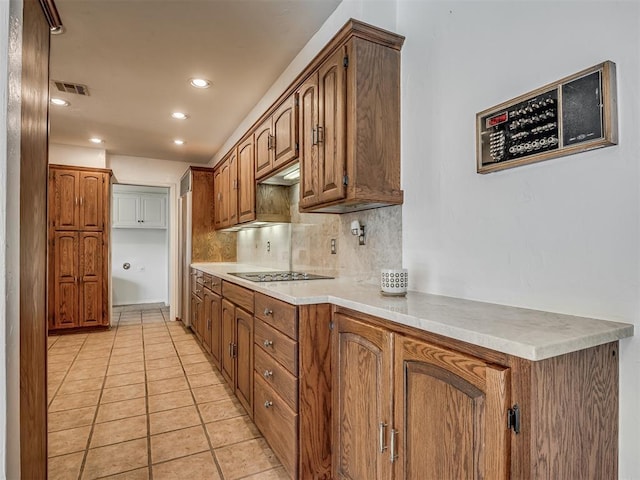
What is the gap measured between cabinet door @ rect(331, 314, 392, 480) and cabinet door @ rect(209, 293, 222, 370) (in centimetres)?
168

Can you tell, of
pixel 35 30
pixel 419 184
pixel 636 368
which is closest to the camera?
pixel 636 368

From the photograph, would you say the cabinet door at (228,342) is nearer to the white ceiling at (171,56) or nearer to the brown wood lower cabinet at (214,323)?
the brown wood lower cabinet at (214,323)

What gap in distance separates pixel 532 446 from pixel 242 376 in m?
1.92

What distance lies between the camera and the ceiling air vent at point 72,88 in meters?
3.01

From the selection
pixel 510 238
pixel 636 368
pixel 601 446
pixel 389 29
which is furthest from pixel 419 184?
pixel 601 446

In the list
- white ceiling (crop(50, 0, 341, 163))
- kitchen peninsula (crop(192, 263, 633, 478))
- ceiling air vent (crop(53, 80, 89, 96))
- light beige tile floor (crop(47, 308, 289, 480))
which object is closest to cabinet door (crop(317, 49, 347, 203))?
white ceiling (crop(50, 0, 341, 163))

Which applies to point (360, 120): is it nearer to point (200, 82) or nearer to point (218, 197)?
point (200, 82)

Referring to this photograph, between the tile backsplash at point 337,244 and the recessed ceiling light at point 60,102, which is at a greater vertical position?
the recessed ceiling light at point 60,102

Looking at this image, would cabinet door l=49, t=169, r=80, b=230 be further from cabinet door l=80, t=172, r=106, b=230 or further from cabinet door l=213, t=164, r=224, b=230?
cabinet door l=213, t=164, r=224, b=230

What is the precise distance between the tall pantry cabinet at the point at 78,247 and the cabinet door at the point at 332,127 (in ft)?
13.3

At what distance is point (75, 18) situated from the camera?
85.4 inches

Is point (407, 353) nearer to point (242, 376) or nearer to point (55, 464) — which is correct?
point (242, 376)

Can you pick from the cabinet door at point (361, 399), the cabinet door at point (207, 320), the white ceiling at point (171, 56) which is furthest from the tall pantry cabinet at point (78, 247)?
the cabinet door at point (361, 399)

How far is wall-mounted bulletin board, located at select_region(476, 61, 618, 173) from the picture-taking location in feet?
3.50
